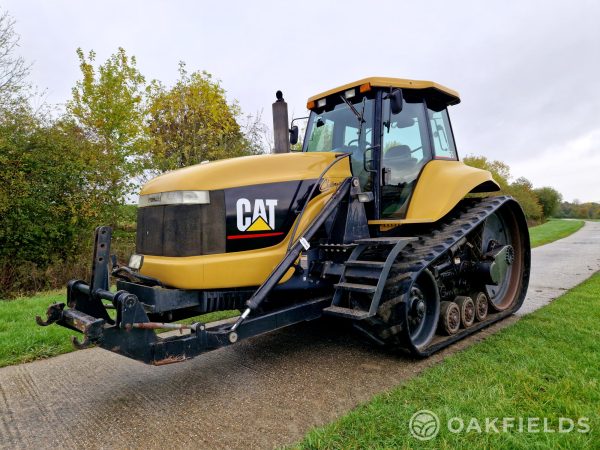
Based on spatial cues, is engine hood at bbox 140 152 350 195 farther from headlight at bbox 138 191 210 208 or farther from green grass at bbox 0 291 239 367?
green grass at bbox 0 291 239 367

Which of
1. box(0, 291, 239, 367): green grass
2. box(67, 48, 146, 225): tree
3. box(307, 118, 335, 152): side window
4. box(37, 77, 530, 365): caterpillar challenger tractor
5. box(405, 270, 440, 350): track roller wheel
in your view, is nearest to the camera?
box(37, 77, 530, 365): caterpillar challenger tractor

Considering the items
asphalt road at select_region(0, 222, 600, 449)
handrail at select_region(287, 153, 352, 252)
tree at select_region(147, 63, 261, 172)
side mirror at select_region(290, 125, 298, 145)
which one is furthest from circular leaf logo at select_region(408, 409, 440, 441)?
tree at select_region(147, 63, 261, 172)

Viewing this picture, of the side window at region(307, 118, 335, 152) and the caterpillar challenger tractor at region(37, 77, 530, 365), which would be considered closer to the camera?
the caterpillar challenger tractor at region(37, 77, 530, 365)

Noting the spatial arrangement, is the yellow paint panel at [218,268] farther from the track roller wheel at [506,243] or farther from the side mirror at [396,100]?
the track roller wheel at [506,243]

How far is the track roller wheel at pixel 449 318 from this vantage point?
422cm

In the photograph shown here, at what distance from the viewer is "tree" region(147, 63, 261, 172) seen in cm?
1377

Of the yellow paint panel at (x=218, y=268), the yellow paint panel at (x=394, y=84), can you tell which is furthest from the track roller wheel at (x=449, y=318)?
the yellow paint panel at (x=394, y=84)

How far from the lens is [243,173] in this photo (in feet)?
11.1

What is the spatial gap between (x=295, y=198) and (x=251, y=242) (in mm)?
579

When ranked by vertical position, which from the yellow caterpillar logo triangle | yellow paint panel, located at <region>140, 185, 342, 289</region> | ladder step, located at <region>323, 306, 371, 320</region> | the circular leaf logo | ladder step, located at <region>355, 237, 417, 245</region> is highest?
the yellow caterpillar logo triangle

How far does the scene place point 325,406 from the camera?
297cm

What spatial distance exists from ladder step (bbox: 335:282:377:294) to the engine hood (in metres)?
1.00

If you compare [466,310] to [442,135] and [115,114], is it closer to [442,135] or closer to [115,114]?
[442,135]

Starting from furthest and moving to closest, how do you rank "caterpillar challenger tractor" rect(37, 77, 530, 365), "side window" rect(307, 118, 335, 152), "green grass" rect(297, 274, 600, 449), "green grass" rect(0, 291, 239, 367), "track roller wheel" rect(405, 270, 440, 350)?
"side window" rect(307, 118, 335, 152) → "green grass" rect(0, 291, 239, 367) → "track roller wheel" rect(405, 270, 440, 350) → "caterpillar challenger tractor" rect(37, 77, 530, 365) → "green grass" rect(297, 274, 600, 449)
